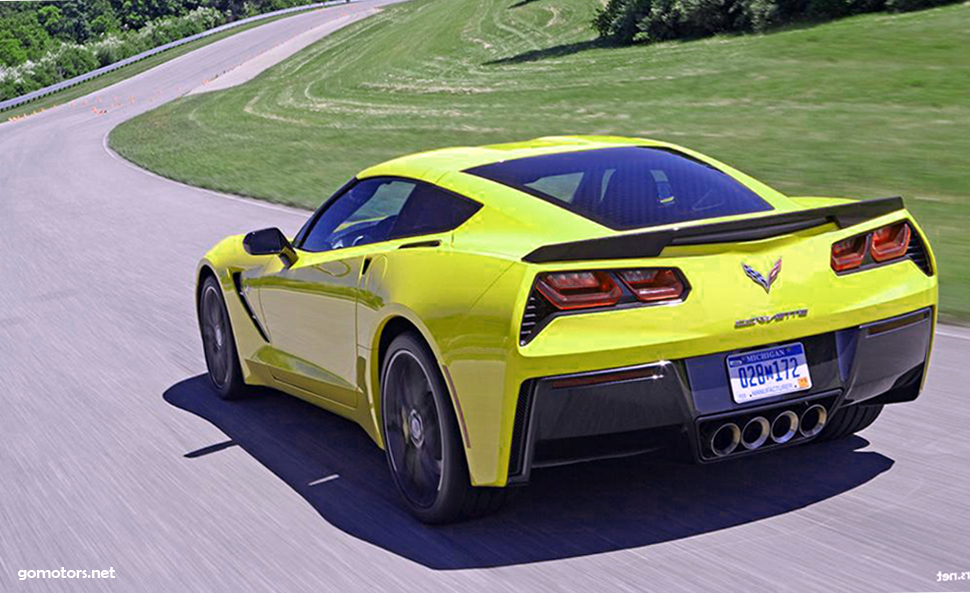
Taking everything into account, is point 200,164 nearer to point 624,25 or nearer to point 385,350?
point 624,25

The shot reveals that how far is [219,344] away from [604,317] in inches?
140

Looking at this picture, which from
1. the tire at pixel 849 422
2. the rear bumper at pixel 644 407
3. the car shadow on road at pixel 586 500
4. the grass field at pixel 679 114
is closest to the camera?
the rear bumper at pixel 644 407

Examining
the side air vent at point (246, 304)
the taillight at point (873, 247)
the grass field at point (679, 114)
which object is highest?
the taillight at point (873, 247)

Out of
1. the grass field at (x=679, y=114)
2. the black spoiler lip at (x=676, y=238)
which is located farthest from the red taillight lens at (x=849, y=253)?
the grass field at (x=679, y=114)

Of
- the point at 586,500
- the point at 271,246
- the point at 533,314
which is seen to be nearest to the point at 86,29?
the point at 271,246

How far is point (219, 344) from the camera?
722cm

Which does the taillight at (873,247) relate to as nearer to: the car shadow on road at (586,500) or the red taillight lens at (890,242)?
the red taillight lens at (890,242)

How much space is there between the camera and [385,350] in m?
5.09

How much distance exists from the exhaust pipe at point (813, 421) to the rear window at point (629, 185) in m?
0.87

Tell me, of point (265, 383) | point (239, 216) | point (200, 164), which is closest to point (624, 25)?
point (200, 164)

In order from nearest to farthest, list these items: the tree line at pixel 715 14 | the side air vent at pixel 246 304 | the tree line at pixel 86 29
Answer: the side air vent at pixel 246 304 → the tree line at pixel 715 14 → the tree line at pixel 86 29

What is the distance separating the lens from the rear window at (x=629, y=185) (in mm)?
4895

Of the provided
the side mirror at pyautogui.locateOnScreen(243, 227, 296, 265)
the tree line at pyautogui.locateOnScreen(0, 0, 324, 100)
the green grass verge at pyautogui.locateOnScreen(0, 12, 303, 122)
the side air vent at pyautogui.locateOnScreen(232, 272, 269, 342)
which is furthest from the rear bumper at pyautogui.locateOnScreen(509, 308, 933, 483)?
the tree line at pyautogui.locateOnScreen(0, 0, 324, 100)

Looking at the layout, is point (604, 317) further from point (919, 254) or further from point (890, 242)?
point (919, 254)
